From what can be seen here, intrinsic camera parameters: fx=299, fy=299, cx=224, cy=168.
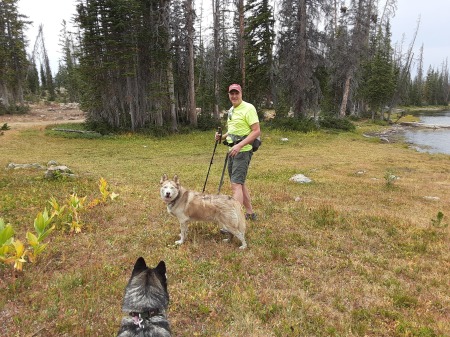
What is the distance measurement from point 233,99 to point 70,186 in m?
7.00

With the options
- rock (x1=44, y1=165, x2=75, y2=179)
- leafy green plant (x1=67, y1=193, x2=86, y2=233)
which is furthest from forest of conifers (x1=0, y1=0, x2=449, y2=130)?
leafy green plant (x1=67, y1=193, x2=86, y2=233)

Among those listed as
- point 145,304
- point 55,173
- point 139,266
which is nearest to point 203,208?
point 139,266

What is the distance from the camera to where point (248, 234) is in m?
6.41

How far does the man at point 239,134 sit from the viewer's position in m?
5.86

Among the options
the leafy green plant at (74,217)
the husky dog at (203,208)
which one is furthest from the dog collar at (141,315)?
the leafy green plant at (74,217)

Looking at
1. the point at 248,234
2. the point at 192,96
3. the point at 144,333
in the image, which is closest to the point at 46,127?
the point at 192,96

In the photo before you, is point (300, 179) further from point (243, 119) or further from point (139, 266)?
point (139, 266)

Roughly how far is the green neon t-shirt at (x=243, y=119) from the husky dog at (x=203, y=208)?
1.23m

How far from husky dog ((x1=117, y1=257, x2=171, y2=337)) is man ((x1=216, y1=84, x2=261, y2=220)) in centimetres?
328

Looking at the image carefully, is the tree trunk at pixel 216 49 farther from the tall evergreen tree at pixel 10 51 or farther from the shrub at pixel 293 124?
the tall evergreen tree at pixel 10 51

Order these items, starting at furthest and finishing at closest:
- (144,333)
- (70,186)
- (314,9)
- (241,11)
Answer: (241,11) → (314,9) → (70,186) → (144,333)

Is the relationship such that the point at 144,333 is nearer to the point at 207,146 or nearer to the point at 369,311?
the point at 369,311

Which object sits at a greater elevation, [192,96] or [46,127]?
[192,96]

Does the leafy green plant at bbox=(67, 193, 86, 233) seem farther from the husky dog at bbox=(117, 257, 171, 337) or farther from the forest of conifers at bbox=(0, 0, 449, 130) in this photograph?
the forest of conifers at bbox=(0, 0, 449, 130)
